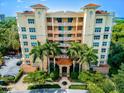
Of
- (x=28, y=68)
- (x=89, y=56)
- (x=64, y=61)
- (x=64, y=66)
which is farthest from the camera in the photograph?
(x=28, y=68)

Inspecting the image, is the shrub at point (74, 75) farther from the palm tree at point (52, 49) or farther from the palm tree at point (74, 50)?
the palm tree at point (52, 49)

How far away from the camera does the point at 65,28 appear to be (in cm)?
3906

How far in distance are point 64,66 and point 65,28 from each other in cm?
931

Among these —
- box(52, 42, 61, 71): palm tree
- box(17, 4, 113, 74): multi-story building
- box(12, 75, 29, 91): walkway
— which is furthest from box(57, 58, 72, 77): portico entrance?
box(12, 75, 29, 91): walkway

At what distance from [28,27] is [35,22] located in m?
2.17

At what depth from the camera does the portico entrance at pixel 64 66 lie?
127ft

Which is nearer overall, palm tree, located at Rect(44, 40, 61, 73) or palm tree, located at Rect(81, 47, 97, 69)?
palm tree, located at Rect(81, 47, 97, 69)

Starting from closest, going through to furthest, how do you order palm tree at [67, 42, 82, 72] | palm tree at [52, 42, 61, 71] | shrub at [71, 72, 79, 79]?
palm tree at [67, 42, 82, 72] → palm tree at [52, 42, 61, 71] → shrub at [71, 72, 79, 79]

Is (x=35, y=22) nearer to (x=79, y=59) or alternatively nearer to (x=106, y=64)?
(x=79, y=59)

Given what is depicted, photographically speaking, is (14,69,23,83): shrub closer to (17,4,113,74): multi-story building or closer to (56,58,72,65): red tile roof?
(17,4,113,74): multi-story building

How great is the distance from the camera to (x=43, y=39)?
39.1 metres

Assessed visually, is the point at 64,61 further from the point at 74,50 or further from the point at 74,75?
the point at 74,50

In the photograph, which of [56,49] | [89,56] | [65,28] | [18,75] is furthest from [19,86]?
[65,28]

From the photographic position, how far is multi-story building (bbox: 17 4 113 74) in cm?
3700
